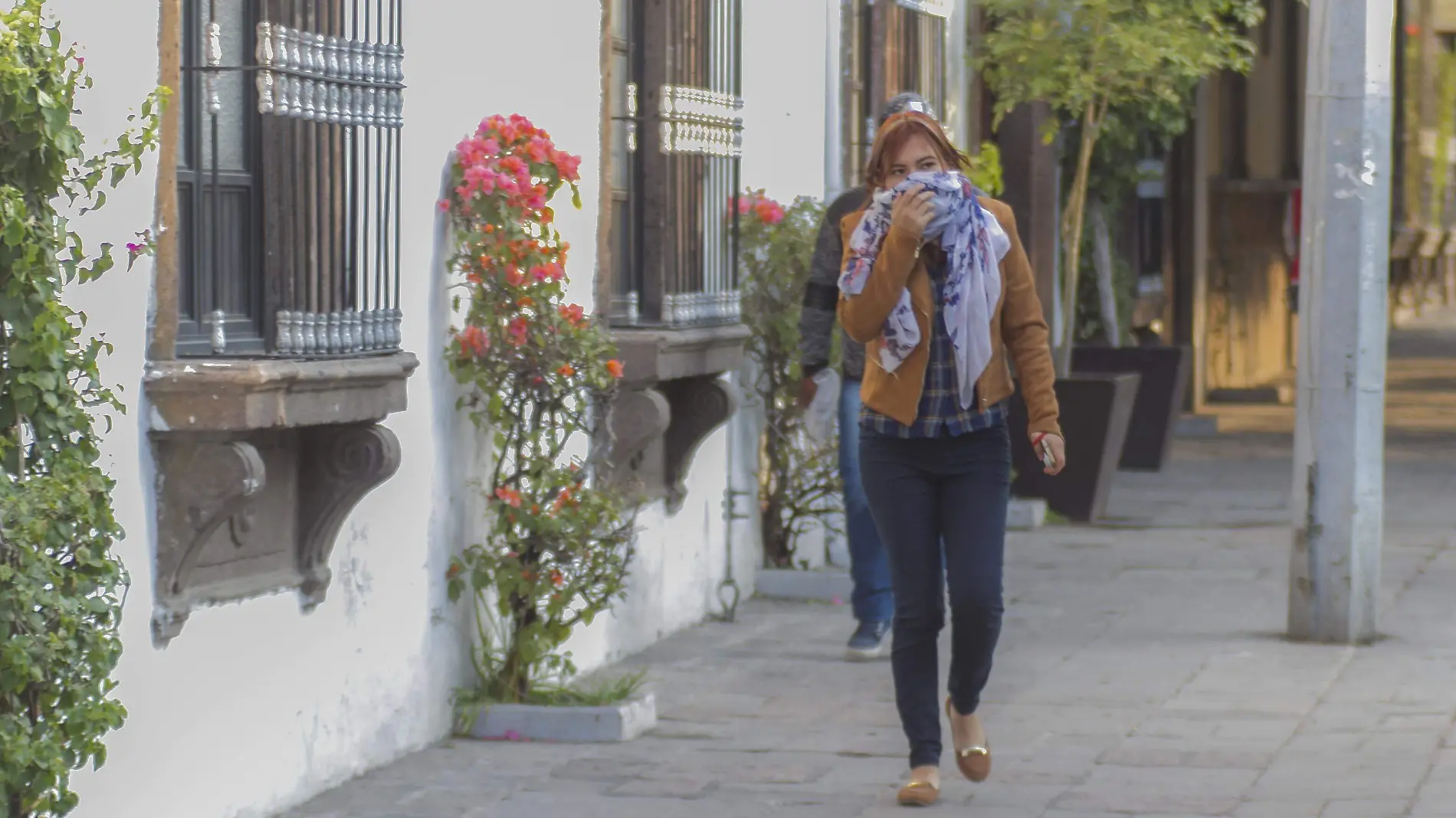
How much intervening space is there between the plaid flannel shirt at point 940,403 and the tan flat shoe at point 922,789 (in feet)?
2.68

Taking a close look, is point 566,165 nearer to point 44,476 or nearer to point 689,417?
point 689,417

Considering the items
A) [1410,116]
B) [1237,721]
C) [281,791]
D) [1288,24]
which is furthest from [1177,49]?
[1410,116]

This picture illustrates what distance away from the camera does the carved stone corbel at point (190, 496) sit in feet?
17.5

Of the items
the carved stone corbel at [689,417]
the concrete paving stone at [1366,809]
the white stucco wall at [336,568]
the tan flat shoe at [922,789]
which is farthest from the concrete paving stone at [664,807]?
the carved stone corbel at [689,417]

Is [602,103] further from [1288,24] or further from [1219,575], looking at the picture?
[1288,24]

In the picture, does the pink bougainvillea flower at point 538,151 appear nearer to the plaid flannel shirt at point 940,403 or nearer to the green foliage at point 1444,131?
the plaid flannel shirt at point 940,403

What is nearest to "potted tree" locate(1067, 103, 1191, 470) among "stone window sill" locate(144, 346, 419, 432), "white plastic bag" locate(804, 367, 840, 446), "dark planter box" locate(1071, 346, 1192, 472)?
"dark planter box" locate(1071, 346, 1192, 472)

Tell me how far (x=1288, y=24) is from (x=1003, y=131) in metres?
11.4

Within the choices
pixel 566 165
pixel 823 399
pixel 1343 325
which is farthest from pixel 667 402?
pixel 1343 325

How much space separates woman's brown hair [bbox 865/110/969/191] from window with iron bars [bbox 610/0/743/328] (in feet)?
8.27

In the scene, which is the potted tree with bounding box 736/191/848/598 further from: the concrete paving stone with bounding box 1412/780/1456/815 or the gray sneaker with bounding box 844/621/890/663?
the concrete paving stone with bounding box 1412/780/1456/815

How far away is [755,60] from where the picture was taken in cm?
980

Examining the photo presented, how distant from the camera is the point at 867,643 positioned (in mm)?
8344

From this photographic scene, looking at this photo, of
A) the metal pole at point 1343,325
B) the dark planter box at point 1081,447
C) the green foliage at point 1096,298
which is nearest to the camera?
the metal pole at point 1343,325
